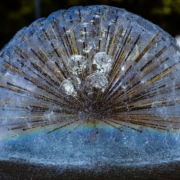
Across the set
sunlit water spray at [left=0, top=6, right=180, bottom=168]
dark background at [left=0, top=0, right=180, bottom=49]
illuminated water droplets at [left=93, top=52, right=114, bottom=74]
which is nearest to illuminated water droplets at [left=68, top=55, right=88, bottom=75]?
sunlit water spray at [left=0, top=6, right=180, bottom=168]

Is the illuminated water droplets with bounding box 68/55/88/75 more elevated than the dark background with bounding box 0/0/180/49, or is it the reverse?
the dark background with bounding box 0/0/180/49

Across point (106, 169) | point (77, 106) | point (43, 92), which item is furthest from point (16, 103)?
point (106, 169)

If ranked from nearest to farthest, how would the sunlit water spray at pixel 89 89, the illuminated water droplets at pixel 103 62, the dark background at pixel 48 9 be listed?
1. the sunlit water spray at pixel 89 89
2. the illuminated water droplets at pixel 103 62
3. the dark background at pixel 48 9

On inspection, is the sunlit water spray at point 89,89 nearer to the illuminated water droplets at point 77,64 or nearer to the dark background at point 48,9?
the illuminated water droplets at point 77,64

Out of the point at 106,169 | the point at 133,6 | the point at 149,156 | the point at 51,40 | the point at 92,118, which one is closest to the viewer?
the point at 106,169

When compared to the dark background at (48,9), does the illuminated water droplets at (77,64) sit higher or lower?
lower

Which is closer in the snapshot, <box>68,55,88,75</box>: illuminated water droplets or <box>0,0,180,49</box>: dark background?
<box>68,55,88,75</box>: illuminated water droplets

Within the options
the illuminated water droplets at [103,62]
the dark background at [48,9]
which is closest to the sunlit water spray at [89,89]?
the illuminated water droplets at [103,62]

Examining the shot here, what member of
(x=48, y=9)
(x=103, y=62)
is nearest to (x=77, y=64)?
(x=103, y=62)

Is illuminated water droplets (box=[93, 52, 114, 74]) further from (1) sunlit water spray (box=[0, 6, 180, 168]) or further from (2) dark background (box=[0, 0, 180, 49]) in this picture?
(2) dark background (box=[0, 0, 180, 49])

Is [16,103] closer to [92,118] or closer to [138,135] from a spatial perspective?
[92,118]

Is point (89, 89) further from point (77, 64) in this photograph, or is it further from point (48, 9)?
point (48, 9)
